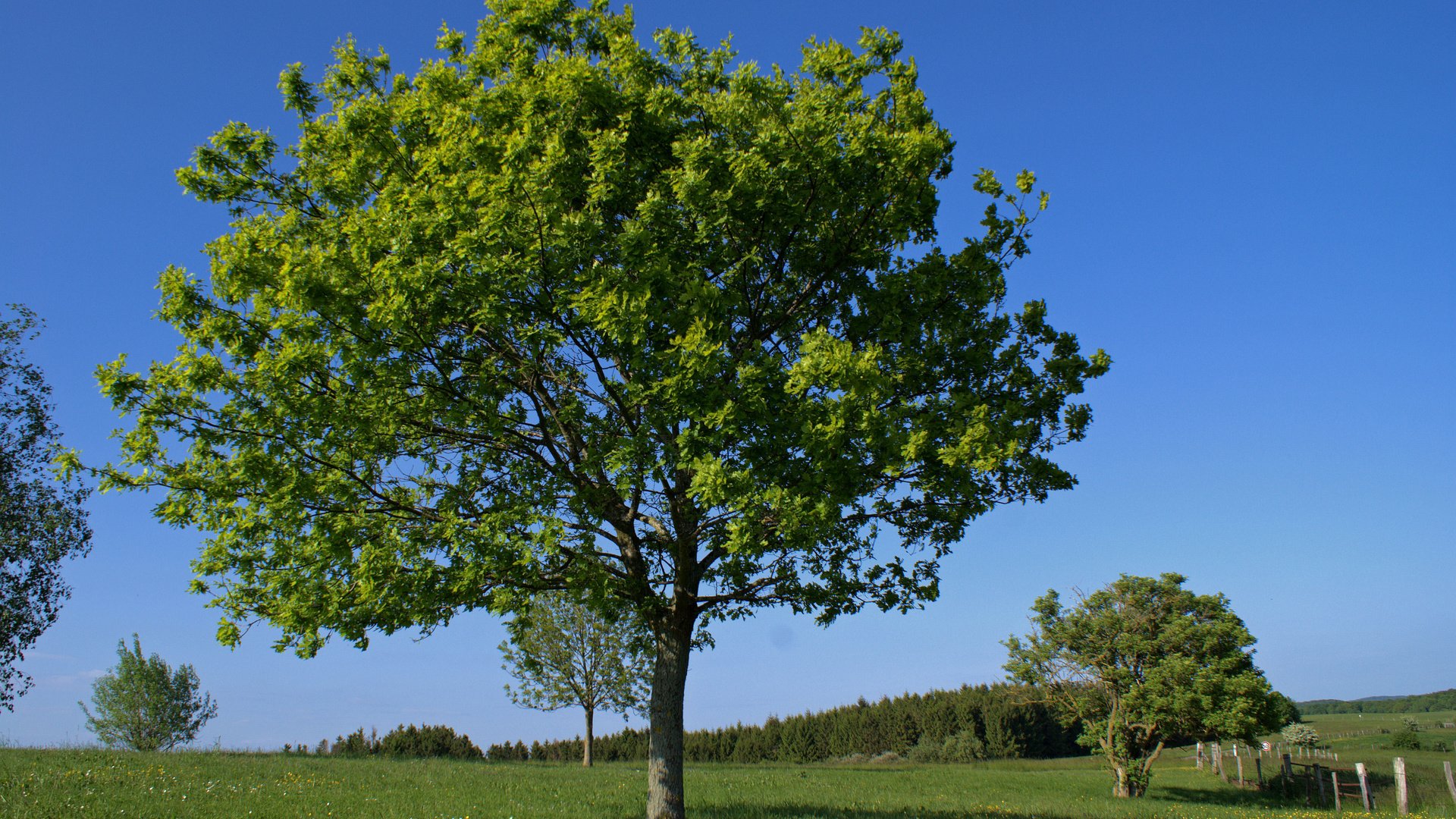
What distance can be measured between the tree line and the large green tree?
61.7m

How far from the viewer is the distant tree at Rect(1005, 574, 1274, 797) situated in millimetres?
34969

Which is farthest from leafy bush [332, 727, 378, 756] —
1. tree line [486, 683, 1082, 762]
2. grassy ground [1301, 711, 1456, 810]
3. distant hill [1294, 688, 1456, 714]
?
distant hill [1294, 688, 1456, 714]

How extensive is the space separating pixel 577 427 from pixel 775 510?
14.5ft

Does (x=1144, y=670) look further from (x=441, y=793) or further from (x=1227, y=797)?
(x=441, y=793)

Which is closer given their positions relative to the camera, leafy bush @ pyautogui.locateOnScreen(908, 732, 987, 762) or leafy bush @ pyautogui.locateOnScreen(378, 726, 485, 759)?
leafy bush @ pyautogui.locateOnScreen(378, 726, 485, 759)

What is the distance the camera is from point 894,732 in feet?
238

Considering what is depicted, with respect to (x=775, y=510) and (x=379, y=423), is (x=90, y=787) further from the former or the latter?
(x=775, y=510)

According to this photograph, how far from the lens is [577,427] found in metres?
12.9

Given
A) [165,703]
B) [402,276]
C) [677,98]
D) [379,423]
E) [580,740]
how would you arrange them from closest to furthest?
[402,276] → [379,423] → [677,98] → [165,703] → [580,740]

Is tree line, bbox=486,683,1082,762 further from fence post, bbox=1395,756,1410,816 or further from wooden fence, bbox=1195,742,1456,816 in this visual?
fence post, bbox=1395,756,1410,816

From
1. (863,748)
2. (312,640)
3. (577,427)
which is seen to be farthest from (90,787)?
(863,748)

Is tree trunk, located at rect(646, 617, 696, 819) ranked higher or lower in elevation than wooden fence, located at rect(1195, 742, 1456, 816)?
higher

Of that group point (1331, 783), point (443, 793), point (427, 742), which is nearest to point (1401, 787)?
point (1331, 783)

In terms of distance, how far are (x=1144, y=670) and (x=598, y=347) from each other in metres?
36.6
